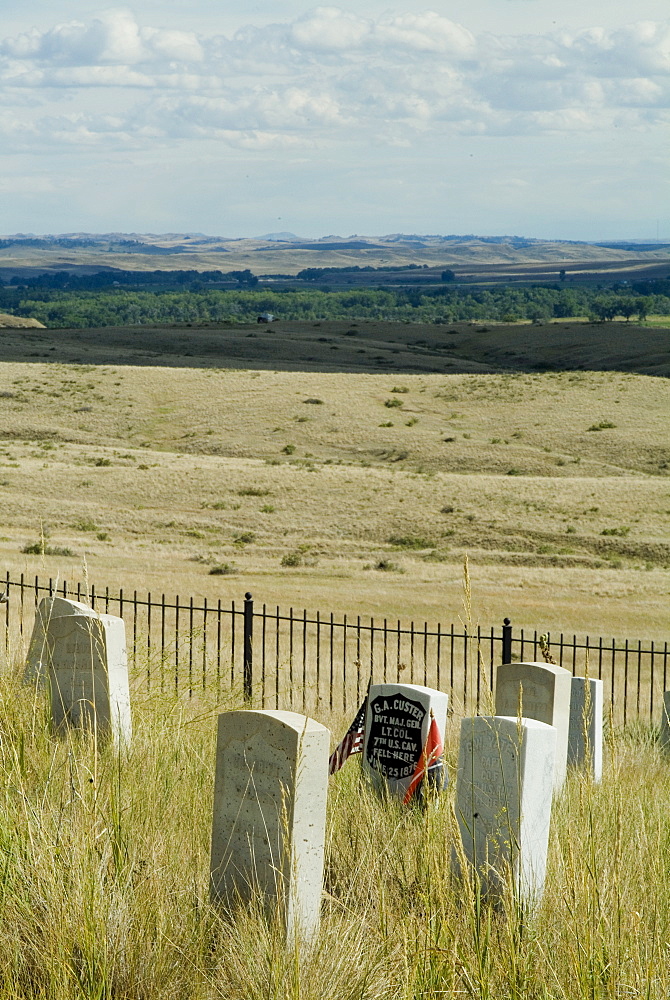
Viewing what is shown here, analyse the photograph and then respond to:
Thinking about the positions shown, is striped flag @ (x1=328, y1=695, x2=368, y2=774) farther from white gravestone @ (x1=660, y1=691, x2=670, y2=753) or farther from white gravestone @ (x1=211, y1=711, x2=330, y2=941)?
white gravestone @ (x1=660, y1=691, x2=670, y2=753)

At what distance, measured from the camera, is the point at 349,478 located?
41.1 meters

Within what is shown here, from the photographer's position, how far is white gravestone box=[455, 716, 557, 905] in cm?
485

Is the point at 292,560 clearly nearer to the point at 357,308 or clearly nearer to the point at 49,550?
A: the point at 49,550

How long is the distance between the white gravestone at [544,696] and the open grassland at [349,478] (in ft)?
17.1

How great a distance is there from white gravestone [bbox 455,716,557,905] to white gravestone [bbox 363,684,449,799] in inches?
73.6

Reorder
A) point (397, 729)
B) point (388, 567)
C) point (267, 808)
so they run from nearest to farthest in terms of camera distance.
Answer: point (267, 808) < point (397, 729) < point (388, 567)

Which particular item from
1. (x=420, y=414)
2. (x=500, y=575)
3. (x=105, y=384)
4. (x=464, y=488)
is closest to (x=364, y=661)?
(x=500, y=575)

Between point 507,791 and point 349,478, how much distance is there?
36141 mm

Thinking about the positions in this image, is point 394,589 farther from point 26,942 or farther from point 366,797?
point 26,942

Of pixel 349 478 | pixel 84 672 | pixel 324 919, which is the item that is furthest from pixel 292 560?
pixel 324 919

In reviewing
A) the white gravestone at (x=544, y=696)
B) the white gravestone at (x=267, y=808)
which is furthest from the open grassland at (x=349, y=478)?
the white gravestone at (x=267, y=808)

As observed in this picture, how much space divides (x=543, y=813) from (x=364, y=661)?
12852 millimetres

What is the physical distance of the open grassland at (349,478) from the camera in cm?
2533

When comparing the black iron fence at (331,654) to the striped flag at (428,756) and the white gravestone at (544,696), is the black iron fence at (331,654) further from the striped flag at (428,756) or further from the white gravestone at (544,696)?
the striped flag at (428,756)
